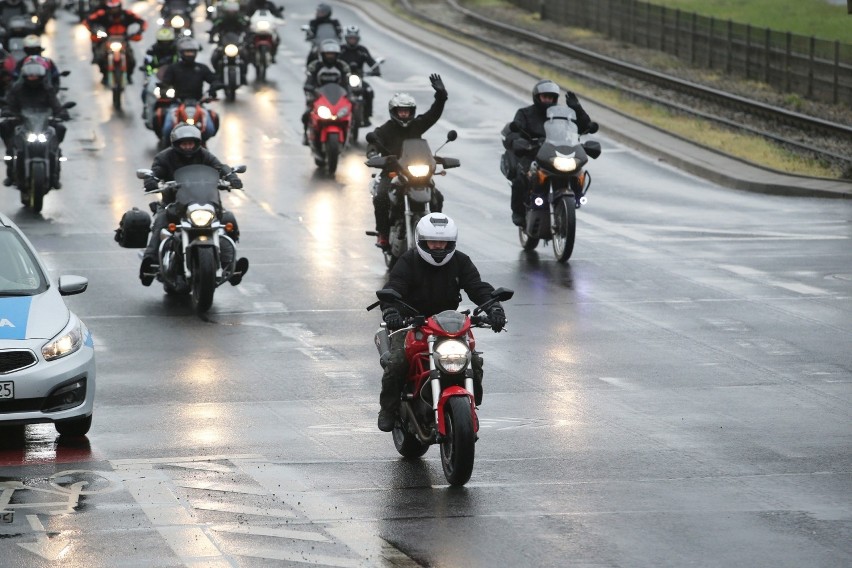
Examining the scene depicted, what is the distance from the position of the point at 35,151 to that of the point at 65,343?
13865 millimetres

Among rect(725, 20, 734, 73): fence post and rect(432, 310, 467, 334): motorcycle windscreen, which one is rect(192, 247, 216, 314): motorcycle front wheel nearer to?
rect(432, 310, 467, 334): motorcycle windscreen

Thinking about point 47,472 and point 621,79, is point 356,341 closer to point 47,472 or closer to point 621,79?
point 47,472

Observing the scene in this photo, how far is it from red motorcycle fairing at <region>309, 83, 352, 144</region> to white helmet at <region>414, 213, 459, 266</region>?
18438 millimetres

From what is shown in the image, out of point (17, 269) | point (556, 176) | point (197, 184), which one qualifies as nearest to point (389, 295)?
point (17, 269)

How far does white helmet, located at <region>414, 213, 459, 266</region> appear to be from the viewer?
1232 cm

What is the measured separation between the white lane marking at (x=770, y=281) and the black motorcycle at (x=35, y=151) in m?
9.89

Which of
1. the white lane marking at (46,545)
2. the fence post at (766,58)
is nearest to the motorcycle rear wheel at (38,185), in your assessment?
the white lane marking at (46,545)

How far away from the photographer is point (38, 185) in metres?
26.1

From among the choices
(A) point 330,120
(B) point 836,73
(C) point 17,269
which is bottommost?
(B) point 836,73

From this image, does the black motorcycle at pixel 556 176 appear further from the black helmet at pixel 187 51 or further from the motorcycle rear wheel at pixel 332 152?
the black helmet at pixel 187 51

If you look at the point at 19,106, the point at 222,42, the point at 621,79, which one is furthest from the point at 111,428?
the point at 621,79

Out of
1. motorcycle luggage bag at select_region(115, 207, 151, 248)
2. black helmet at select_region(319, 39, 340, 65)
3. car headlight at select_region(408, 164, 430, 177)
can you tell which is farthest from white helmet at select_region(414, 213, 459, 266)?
black helmet at select_region(319, 39, 340, 65)

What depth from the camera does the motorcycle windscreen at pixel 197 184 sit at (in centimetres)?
1920

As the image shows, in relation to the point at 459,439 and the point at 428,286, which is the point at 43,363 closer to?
the point at 428,286
